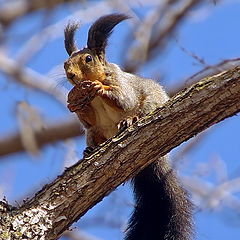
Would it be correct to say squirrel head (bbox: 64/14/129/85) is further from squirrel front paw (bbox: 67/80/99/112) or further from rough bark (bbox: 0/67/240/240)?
rough bark (bbox: 0/67/240/240)

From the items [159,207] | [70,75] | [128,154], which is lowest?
[128,154]

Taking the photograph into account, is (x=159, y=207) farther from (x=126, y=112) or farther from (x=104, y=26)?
(x=104, y=26)

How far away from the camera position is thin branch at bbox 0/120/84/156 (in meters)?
5.15

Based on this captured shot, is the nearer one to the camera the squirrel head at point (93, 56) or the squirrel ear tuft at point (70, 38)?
the squirrel head at point (93, 56)

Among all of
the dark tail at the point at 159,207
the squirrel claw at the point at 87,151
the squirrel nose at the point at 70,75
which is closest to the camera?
the squirrel claw at the point at 87,151

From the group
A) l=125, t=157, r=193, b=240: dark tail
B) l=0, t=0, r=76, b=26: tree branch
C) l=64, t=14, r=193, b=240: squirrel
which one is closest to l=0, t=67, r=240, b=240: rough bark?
l=64, t=14, r=193, b=240: squirrel

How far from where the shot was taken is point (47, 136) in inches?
206

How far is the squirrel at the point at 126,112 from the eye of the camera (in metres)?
3.11

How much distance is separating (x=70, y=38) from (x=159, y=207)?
0.84m

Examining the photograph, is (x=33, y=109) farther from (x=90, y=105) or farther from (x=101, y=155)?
(x=101, y=155)

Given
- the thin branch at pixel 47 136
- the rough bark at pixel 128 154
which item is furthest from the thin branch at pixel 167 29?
the rough bark at pixel 128 154

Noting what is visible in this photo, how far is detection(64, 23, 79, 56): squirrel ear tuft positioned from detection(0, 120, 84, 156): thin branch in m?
1.84

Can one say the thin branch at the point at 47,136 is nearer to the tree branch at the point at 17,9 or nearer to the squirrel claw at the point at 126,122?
the tree branch at the point at 17,9

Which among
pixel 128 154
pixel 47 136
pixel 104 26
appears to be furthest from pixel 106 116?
pixel 47 136
